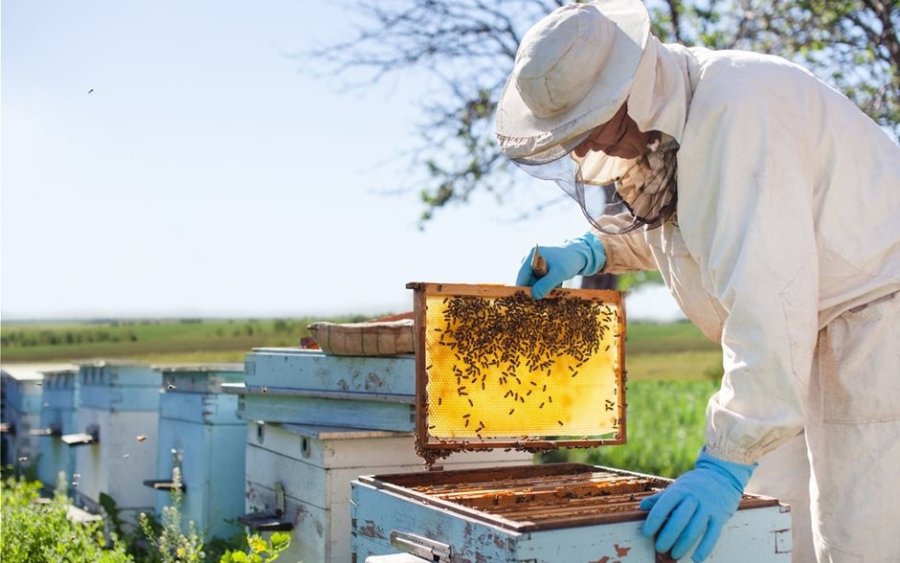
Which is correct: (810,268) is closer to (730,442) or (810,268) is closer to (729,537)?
(730,442)

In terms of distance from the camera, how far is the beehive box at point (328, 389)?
3807 millimetres

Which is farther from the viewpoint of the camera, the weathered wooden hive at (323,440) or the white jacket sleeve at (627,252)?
the weathered wooden hive at (323,440)

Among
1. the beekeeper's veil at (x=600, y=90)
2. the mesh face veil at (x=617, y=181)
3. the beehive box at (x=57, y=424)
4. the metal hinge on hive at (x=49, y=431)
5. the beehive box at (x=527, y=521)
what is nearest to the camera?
Result: the beehive box at (x=527, y=521)

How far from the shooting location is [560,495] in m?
2.77

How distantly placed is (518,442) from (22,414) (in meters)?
6.50

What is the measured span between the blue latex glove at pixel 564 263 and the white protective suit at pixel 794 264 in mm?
517

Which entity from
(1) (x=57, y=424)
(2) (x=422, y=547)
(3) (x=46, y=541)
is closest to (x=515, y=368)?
(2) (x=422, y=547)

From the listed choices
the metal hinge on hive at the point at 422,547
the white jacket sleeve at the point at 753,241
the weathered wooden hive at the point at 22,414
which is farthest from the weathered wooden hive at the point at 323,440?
the weathered wooden hive at the point at 22,414

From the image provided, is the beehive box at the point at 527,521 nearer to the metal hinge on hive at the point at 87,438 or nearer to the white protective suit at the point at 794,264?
the white protective suit at the point at 794,264

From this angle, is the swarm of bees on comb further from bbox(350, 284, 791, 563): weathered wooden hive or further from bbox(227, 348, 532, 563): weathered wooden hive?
bbox(227, 348, 532, 563): weathered wooden hive

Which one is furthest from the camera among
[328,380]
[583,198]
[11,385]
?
[11,385]

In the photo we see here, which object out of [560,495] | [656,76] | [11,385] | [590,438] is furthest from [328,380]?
[11,385]

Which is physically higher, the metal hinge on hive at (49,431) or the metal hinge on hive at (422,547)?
the metal hinge on hive at (422,547)

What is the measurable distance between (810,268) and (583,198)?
74cm
